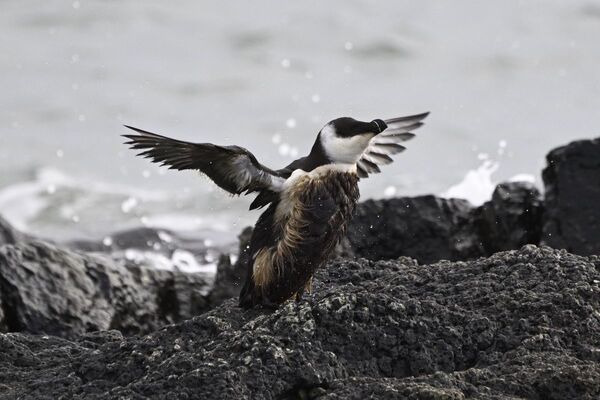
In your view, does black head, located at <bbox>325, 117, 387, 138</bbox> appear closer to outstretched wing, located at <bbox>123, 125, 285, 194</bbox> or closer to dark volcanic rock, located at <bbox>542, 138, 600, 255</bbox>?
outstretched wing, located at <bbox>123, 125, 285, 194</bbox>

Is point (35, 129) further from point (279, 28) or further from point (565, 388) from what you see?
point (565, 388)

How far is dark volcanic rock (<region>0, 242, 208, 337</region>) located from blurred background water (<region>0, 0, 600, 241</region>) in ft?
10.9

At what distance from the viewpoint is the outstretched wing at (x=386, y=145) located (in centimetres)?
559

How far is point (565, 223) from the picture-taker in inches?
275

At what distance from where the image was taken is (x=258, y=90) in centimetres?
1352

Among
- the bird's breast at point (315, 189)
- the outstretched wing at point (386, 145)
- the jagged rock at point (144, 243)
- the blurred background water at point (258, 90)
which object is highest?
the blurred background water at point (258, 90)

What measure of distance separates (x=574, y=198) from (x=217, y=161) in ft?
10.1

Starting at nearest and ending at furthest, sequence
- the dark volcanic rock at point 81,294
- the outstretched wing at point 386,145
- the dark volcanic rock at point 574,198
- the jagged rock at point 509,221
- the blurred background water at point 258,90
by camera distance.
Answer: the outstretched wing at point 386,145, the dark volcanic rock at point 81,294, the dark volcanic rock at point 574,198, the jagged rock at point 509,221, the blurred background water at point 258,90

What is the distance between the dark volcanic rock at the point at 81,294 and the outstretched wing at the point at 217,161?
5.87ft

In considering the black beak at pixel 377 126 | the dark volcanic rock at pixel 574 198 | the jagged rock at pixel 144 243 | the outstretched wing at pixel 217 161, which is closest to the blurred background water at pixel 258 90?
the jagged rock at pixel 144 243

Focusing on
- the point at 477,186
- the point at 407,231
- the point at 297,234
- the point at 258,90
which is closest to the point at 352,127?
the point at 297,234

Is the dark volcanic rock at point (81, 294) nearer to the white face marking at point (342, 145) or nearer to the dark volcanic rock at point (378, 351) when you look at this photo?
the dark volcanic rock at point (378, 351)

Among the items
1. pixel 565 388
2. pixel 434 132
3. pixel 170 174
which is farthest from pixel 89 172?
pixel 565 388

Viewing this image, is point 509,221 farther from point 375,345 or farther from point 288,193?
point 375,345
